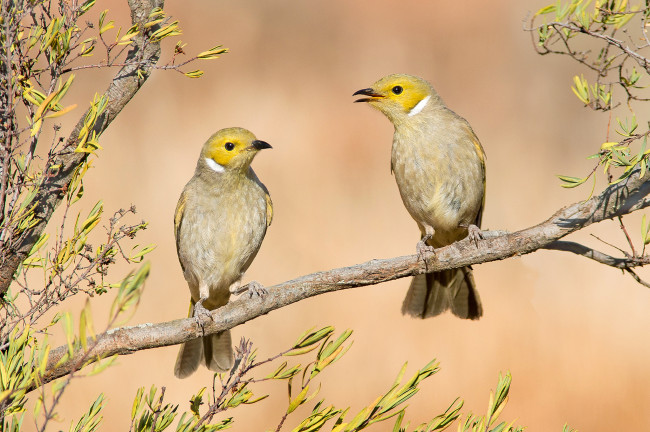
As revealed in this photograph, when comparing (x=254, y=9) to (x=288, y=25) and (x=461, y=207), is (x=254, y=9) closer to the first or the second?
(x=288, y=25)

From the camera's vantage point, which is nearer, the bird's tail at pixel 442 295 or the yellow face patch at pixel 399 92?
the yellow face patch at pixel 399 92

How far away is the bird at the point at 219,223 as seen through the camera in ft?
12.8

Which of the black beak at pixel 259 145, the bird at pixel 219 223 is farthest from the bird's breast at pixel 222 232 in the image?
the black beak at pixel 259 145

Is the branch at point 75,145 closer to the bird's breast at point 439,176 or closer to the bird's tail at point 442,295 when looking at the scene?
the bird's breast at point 439,176

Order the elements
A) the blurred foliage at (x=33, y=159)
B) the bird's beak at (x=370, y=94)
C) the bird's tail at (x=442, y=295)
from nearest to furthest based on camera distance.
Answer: the blurred foliage at (x=33, y=159) < the bird's beak at (x=370, y=94) < the bird's tail at (x=442, y=295)

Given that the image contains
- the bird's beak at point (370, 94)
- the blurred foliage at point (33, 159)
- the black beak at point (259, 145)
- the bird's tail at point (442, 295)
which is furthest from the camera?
the bird's tail at point (442, 295)

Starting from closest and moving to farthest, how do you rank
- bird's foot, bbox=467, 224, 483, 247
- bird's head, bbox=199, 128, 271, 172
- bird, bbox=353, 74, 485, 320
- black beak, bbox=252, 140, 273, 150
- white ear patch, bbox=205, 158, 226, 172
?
bird's foot, bbox=467, 224, 483, 247, black beak, bbox=252, 140, 273, 150, bird's head, bbox=199, 128, 271, 172, white ear patch, bbox=205, 158, 226, 172, bird, bbox=353, 74, 485, 320

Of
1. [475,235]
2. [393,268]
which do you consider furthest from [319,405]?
[475,235]

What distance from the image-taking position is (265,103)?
5.81m

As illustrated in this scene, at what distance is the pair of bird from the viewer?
3.92 meters

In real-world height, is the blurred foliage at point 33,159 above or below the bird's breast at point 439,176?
below

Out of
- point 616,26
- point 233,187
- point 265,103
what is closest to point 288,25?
point 265,103

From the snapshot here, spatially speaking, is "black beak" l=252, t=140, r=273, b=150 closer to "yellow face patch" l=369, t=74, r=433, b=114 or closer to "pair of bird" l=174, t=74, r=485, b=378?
"pair of bird" l=174, t=74, r=485, b=378

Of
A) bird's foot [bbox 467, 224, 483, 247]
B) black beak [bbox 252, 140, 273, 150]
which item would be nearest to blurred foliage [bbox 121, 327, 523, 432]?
bird's foot [bbox 467, 224, 483, 247]
